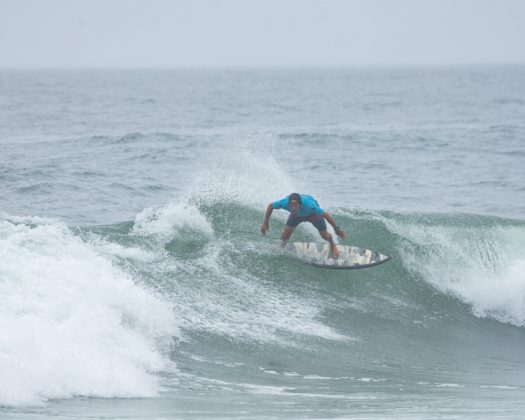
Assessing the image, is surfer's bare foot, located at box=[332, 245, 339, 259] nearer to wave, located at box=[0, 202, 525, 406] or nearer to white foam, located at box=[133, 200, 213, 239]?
wave, located at box=[0, 202, 525, 406]

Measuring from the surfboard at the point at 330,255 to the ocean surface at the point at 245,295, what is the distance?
189 millimetres

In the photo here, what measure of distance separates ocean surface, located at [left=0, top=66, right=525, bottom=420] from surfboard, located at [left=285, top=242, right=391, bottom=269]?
19 centimetres

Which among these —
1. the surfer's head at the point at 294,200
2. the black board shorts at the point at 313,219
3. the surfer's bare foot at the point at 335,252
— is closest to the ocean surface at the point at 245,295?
the surfer's bare foot at the point at 335,252

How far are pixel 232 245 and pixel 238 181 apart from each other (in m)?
A: 3.50

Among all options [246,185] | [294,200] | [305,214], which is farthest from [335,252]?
[246,185]

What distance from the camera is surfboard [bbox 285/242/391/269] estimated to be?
45.8 feet

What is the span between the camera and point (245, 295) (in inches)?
494

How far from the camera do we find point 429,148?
1244 inches

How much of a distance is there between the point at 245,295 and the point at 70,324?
383cm

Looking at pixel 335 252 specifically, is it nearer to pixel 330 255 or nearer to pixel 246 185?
pixel 330 255

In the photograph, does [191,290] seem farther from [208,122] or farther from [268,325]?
[208,122]

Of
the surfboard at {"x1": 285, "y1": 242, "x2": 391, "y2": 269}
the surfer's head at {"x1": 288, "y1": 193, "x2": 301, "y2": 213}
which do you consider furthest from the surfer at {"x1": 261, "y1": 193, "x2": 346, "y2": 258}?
the surfboard at {"x1": 285, "y1": 242, "x2": 391, "y2": 269}

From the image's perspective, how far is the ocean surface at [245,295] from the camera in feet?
27.8

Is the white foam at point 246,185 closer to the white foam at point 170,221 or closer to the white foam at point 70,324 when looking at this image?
the white foam at point 170,221
